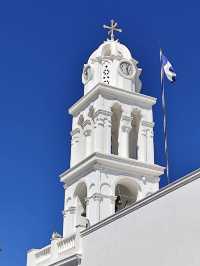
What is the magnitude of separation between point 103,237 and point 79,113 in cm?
976

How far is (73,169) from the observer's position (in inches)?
1126

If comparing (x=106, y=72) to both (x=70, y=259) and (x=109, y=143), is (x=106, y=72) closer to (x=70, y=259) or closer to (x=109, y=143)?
(x=109, y=143)

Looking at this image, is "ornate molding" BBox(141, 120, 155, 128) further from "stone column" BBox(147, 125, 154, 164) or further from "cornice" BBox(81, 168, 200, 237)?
"cornice" BBox(81, 168, 200, 237)

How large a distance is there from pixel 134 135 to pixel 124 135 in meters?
1.55

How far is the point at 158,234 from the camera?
1822 centimetres

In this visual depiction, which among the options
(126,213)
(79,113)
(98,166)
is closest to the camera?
(126,213)

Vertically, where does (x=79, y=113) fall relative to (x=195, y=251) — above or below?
above

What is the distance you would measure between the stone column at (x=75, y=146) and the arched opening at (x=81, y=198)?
1.80 meters

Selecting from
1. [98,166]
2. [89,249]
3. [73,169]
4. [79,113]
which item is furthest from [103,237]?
[79,113]

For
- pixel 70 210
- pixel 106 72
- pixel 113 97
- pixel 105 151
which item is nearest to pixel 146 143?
pixel 105 151

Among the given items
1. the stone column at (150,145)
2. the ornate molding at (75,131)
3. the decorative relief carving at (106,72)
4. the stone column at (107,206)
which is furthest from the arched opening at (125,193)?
the decorative relief carving at (106,72)

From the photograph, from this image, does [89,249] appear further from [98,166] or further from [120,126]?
[120,126]

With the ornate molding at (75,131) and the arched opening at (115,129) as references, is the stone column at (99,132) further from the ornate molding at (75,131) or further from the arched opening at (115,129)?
the ornate molding at (75,131)

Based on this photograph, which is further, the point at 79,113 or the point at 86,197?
the point at 79,113
